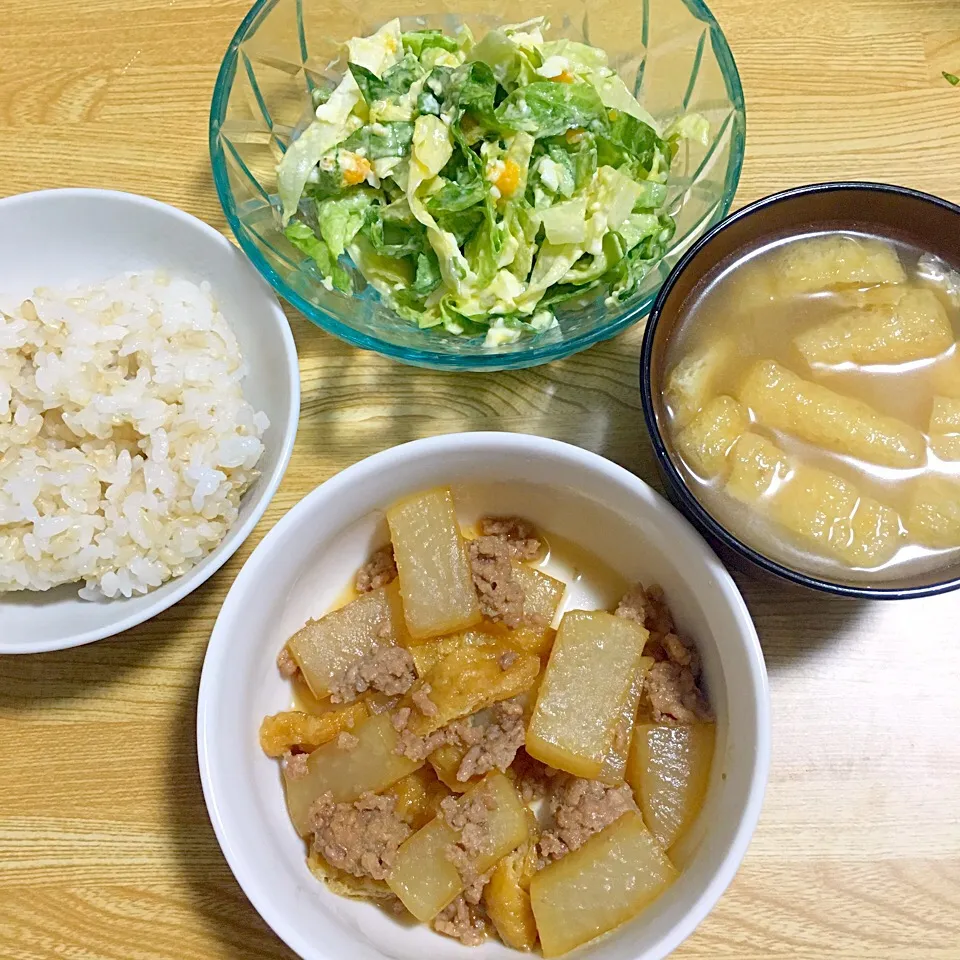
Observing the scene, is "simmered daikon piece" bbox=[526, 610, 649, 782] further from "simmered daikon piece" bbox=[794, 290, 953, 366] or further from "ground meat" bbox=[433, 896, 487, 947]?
"simmered daikon piece" bbox=[794, 290, 953, 366]

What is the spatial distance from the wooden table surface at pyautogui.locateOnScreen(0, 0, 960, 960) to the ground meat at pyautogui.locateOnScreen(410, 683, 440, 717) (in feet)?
1.50

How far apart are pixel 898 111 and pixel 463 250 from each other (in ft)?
3.04

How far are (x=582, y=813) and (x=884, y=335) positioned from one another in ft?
2.84

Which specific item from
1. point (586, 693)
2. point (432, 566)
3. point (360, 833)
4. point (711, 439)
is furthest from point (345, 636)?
point (711, 439)

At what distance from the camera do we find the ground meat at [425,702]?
1.28m

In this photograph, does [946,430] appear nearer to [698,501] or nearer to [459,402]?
[698,501]

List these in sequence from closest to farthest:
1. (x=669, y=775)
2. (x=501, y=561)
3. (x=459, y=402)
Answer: (x=669, y=775) < (x=501, y=561) < (x=459, y=402)

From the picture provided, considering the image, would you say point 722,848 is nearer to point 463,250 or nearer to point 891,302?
point 891,302

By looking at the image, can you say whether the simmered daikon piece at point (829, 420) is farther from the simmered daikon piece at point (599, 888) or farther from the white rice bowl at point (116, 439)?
the white rice bowl at point (116, 439)

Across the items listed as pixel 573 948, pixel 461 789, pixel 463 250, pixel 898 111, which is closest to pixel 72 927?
pixel 461 789

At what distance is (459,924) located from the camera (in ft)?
4.32

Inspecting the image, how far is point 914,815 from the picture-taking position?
147 cm

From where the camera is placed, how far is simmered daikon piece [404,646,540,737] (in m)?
1.28

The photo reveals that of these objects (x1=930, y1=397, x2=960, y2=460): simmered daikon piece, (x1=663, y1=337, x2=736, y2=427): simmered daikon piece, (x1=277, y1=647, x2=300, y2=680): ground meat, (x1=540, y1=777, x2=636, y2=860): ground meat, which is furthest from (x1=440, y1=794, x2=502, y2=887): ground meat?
(x1=930, y1=397, x2=960, y2=460): simmered daikon piece
